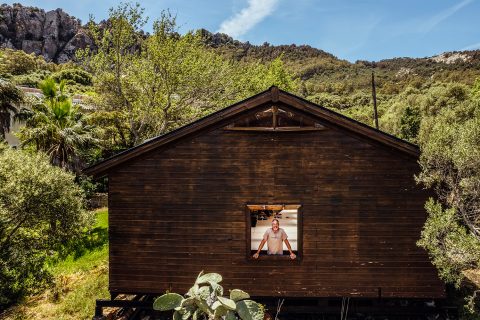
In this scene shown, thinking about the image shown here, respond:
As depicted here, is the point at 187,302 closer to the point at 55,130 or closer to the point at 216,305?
the point at 216,305

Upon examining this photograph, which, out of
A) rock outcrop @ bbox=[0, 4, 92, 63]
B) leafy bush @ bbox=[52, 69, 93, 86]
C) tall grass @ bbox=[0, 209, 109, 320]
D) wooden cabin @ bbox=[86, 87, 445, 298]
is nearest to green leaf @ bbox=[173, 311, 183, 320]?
wooden cabin @ bbox=[86, 87, 445, 298]

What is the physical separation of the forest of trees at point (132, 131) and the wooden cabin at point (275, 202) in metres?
1.08

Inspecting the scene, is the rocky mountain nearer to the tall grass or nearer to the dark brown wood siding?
the tall grass

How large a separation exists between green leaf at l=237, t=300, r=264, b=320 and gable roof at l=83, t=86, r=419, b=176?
16.7ft

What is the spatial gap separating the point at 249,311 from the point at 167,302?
1.40 meters

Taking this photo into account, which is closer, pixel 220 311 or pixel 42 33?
pixel 220 311

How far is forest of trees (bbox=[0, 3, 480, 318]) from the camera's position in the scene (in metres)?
7.12

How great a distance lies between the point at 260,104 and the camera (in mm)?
9133

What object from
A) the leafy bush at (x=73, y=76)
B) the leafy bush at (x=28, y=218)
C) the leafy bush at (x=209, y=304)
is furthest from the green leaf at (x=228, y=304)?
the leafy bush at (x=73, y=76)

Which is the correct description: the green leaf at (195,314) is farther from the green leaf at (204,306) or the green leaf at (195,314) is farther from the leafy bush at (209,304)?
the green leaf at (204,306)

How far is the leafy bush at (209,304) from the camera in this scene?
5.14 meters

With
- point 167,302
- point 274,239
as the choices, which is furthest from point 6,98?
point 167,302

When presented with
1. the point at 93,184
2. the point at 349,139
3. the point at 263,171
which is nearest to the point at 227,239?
the point at 263,171

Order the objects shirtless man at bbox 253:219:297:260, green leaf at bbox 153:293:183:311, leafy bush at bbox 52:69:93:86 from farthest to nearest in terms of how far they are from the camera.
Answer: leafy bush at bbox 52:69:93:86 → shirtless man at bbox 253:219:297:260 → green leaf at bbox 153:293:183:311
